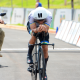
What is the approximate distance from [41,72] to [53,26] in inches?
717

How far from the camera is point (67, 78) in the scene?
677 centimetres

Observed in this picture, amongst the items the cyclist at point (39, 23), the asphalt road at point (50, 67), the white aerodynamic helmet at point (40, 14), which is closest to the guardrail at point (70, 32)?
the asphalt road at point (50, 67)

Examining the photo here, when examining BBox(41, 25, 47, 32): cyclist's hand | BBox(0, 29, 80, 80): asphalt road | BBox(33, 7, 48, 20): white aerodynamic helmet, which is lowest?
BBox(0, 29, 80, 80): asphalt road

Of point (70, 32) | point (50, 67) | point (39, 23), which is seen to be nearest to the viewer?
point (39, 23)

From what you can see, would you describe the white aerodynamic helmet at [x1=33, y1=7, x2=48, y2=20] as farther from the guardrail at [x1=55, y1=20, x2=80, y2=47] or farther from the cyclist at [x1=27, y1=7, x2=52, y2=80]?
the guardrail at [x1=55, y1=20, x2=80, y2=47]

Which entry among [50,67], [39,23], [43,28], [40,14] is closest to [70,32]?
[50,67]

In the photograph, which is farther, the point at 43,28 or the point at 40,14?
the point at 40,14

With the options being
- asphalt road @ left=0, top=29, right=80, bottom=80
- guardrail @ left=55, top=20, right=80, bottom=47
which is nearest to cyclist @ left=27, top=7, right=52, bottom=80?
asphalt road @ left=0, top=29, right=80, bottom=80

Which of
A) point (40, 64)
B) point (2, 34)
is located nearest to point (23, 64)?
point (2, 34)

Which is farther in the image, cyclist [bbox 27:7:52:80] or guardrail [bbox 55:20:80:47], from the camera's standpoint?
guardrail [bbox 55:20:80:47]

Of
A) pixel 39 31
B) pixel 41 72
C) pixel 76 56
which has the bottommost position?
pixel 76 56

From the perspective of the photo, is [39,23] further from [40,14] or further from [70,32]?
[70,32]

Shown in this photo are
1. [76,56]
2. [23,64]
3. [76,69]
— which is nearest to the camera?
[76,69]

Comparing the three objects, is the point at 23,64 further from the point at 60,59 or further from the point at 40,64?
the point at 40,64
